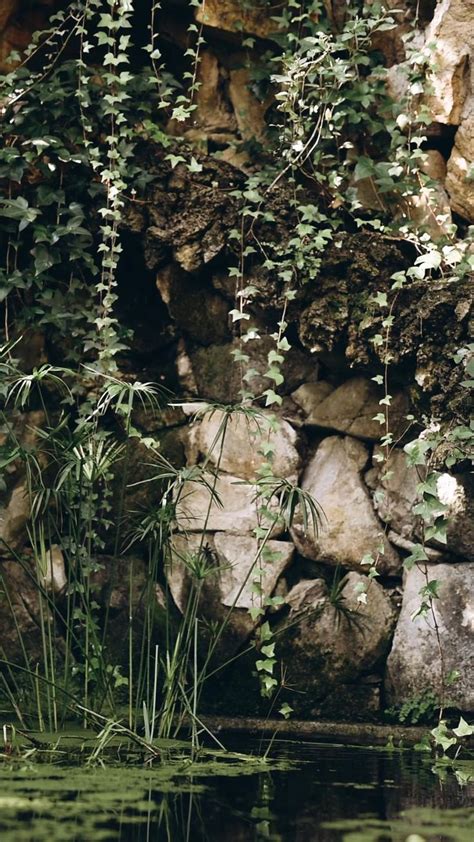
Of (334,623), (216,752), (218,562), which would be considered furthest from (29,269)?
(216,752)

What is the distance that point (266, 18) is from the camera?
4.49 meters

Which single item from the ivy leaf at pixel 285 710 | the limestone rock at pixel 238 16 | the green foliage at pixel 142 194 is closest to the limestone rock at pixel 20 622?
the green foliage at pixel 142 194

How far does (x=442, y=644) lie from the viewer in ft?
12.5

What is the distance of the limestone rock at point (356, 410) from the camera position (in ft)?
13.8

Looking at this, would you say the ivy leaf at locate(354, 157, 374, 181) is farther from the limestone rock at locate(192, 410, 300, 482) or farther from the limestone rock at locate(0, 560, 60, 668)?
the limestone rock at locate(0, 560, 60, 668)

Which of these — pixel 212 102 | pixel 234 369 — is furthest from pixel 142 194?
pixel 234 369

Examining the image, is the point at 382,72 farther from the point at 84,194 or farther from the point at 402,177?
the point at 84,194

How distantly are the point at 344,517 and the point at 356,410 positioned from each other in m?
0.47

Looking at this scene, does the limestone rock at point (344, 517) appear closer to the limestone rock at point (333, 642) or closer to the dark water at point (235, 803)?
the limestone rock at point (333, 642)

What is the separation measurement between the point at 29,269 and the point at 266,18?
1.57 metres

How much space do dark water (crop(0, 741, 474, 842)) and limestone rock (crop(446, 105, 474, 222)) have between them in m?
2.35

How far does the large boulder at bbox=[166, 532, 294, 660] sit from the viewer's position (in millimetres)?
4082

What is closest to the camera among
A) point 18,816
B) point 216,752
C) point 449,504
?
point 18,816

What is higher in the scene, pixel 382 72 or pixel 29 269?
pixel 382 72
